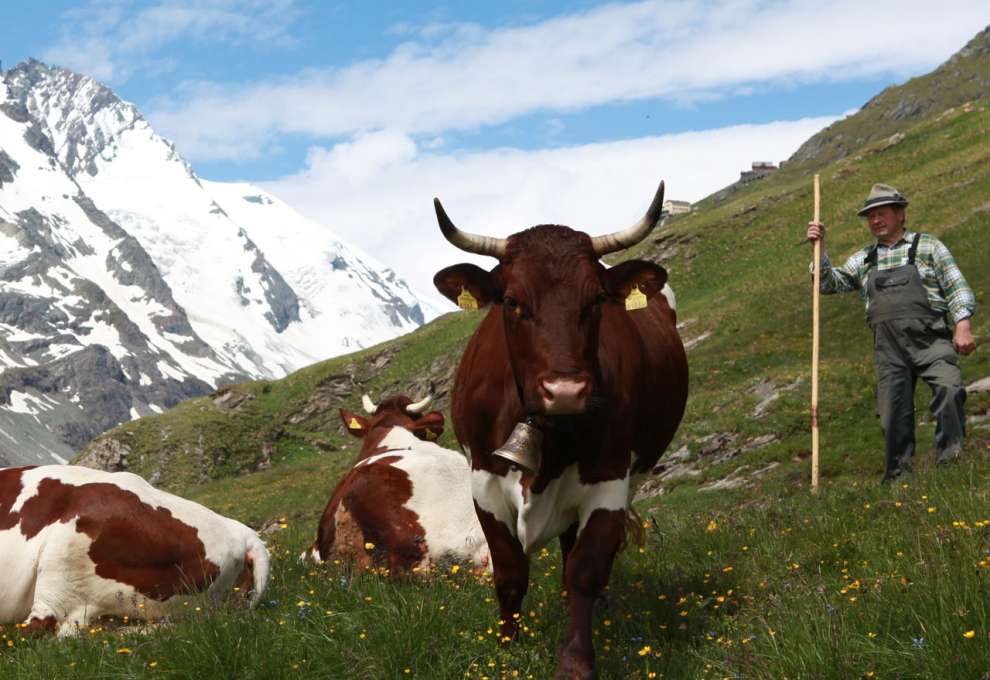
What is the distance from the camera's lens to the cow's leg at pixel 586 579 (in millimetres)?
5973

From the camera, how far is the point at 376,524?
980 cm

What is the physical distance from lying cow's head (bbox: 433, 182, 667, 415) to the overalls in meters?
4.74

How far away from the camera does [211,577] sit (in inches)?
334

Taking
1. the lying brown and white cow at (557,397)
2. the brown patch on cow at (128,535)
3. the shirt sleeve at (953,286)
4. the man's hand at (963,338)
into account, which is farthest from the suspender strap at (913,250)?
the brown patch on cow at (128,535)

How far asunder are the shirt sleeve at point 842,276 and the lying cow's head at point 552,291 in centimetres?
516

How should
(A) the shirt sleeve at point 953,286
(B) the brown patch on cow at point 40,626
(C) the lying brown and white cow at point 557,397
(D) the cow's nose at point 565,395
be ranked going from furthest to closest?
1. (A) the shirt sleeve at point 953,286
2. (B) the brown patch on cow at point 40,626
3. (C) the lying brown and white cow at point 557,397
4. (D) the cow's nose at point 565,395

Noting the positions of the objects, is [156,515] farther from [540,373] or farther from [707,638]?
[707,638]

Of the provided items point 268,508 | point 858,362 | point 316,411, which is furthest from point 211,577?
point 316,411

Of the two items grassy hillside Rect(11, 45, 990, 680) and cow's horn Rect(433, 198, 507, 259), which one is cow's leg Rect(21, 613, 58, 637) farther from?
cow's horn Rect(433, 198, 507, 259)

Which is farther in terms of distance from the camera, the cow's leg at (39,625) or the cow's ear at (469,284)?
the cow's leg at (39,625)

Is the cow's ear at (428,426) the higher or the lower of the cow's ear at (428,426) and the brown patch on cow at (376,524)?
the higher

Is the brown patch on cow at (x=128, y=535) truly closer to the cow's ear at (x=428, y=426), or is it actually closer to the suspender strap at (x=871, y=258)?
the cow's ear at (x=428, y=426)

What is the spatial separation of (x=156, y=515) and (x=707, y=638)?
450 cm

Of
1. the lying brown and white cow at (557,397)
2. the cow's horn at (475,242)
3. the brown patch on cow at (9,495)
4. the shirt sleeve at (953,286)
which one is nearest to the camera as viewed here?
the lying brown and white cow at (557,397)
